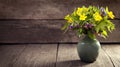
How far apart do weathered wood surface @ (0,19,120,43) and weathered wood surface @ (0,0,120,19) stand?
0.06 m

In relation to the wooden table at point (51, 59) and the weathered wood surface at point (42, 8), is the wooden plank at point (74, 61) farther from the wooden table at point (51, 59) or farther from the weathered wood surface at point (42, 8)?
the weathered wood surface at point (42, 8)

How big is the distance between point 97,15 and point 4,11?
1.09 metres

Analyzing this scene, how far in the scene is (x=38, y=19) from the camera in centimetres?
200

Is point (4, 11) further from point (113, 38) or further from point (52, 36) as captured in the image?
point (113, 38)

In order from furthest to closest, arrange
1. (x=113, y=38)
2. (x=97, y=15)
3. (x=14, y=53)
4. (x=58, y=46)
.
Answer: (x=113, y=38)
(x=58, y=46)
(x=14, y=53)
(x=97, y=15)

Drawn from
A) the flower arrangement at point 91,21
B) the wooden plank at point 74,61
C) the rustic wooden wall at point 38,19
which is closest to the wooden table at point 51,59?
the wooden plank at point 74,61

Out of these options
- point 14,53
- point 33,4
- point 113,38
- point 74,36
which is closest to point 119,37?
point 113,38

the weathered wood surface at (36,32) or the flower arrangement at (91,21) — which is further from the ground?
the flower arrangement at (91,21)

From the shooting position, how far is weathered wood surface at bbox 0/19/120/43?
6.60 feet

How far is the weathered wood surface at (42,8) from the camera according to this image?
1974 millimetres

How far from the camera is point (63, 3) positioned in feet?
6.52

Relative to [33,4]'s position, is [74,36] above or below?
below

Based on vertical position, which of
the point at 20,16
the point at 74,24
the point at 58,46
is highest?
the point at 74,24

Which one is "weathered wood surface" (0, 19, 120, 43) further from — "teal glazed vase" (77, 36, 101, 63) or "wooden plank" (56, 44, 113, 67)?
"teal glazed vase" (77, 36, 101, 63)
